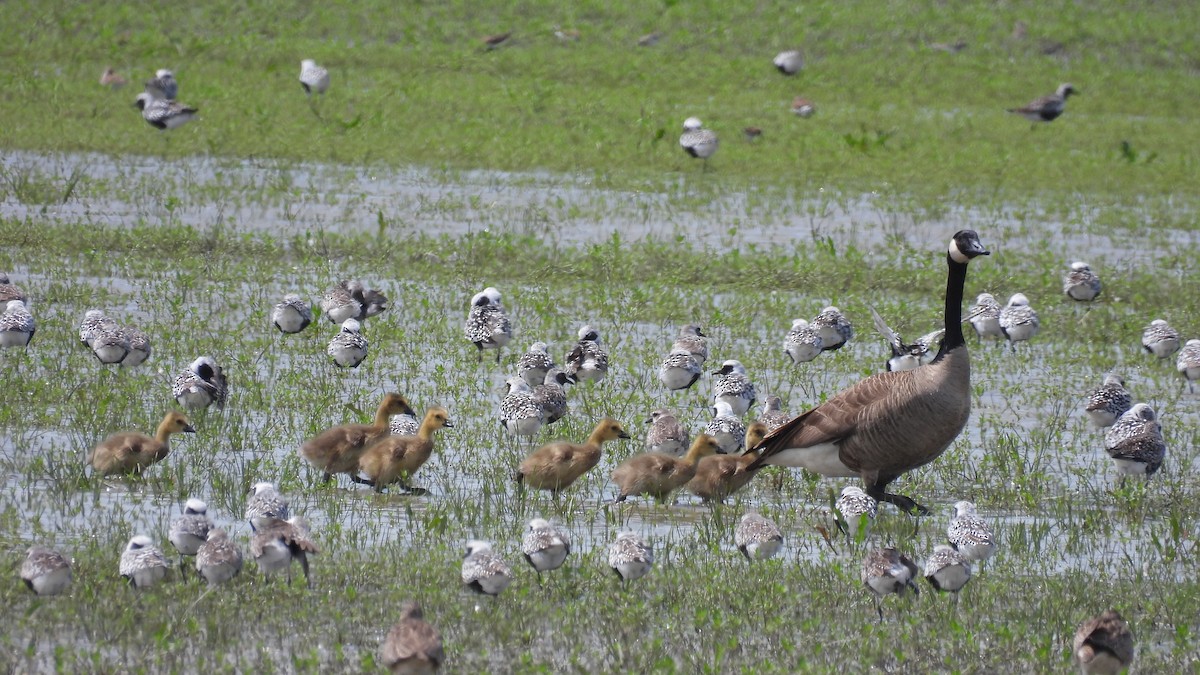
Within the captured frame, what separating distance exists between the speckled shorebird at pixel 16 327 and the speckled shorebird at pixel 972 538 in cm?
724

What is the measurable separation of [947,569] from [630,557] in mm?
1571

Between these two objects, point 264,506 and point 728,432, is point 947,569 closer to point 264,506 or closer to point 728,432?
point 728,432

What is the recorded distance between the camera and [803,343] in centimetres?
1305

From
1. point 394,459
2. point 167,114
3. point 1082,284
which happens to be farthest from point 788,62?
point 394,459

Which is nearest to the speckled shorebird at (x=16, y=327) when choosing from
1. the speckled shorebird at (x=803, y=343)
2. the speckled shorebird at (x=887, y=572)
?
the speckled shorebird at (x=803, y=343)

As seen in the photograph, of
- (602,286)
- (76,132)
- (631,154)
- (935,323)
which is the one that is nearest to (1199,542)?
(935,323)

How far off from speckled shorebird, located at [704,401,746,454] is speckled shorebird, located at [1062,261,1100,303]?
6.14 m

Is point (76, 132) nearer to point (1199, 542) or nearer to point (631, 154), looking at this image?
point (631, 154)

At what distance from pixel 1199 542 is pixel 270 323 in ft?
26.9

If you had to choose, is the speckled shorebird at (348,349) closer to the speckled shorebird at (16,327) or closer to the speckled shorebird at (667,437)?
the speckled shorebird at (16,327)

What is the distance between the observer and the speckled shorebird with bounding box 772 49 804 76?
111 feet

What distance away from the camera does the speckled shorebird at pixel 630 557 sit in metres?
7.76

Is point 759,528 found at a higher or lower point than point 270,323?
higher

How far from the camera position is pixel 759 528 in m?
8.34
